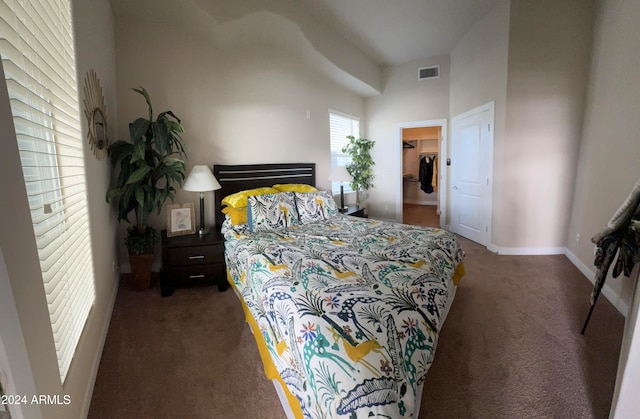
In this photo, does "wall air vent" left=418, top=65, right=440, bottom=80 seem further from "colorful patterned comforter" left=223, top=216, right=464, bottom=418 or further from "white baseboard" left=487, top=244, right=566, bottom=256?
"colorful patterned comforter" left=223, top=216, right=464, bottom=418

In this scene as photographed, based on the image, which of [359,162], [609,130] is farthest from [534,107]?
[359,162]

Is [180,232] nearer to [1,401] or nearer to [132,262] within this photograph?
[132,262]

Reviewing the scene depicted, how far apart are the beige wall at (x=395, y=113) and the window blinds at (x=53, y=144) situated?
478 centimetres

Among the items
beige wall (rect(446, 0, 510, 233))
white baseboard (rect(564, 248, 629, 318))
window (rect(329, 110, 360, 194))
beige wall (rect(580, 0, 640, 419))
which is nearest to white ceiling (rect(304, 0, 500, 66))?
beige wall (rect(446, 0, 510, 233))

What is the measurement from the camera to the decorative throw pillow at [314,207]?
3.13 metres

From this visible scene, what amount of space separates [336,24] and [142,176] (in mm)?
3102

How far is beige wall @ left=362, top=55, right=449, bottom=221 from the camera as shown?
5.01 metres

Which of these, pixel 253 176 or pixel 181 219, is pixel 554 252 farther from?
pixel 181 219

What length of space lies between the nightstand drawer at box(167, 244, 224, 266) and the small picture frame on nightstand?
0.31 metres

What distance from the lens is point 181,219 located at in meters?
3.03

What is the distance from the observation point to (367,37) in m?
4.20

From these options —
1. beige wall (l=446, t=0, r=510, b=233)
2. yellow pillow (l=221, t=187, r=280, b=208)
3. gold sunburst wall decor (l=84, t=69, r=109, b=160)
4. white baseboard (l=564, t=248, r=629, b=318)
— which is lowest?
white baseboard (l=564, t=248, r=629, b=318)

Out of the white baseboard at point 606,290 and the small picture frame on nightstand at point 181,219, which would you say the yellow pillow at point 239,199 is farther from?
the white baseboard at point 606,290

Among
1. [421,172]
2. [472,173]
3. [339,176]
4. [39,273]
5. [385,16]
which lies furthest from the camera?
[421,172]
